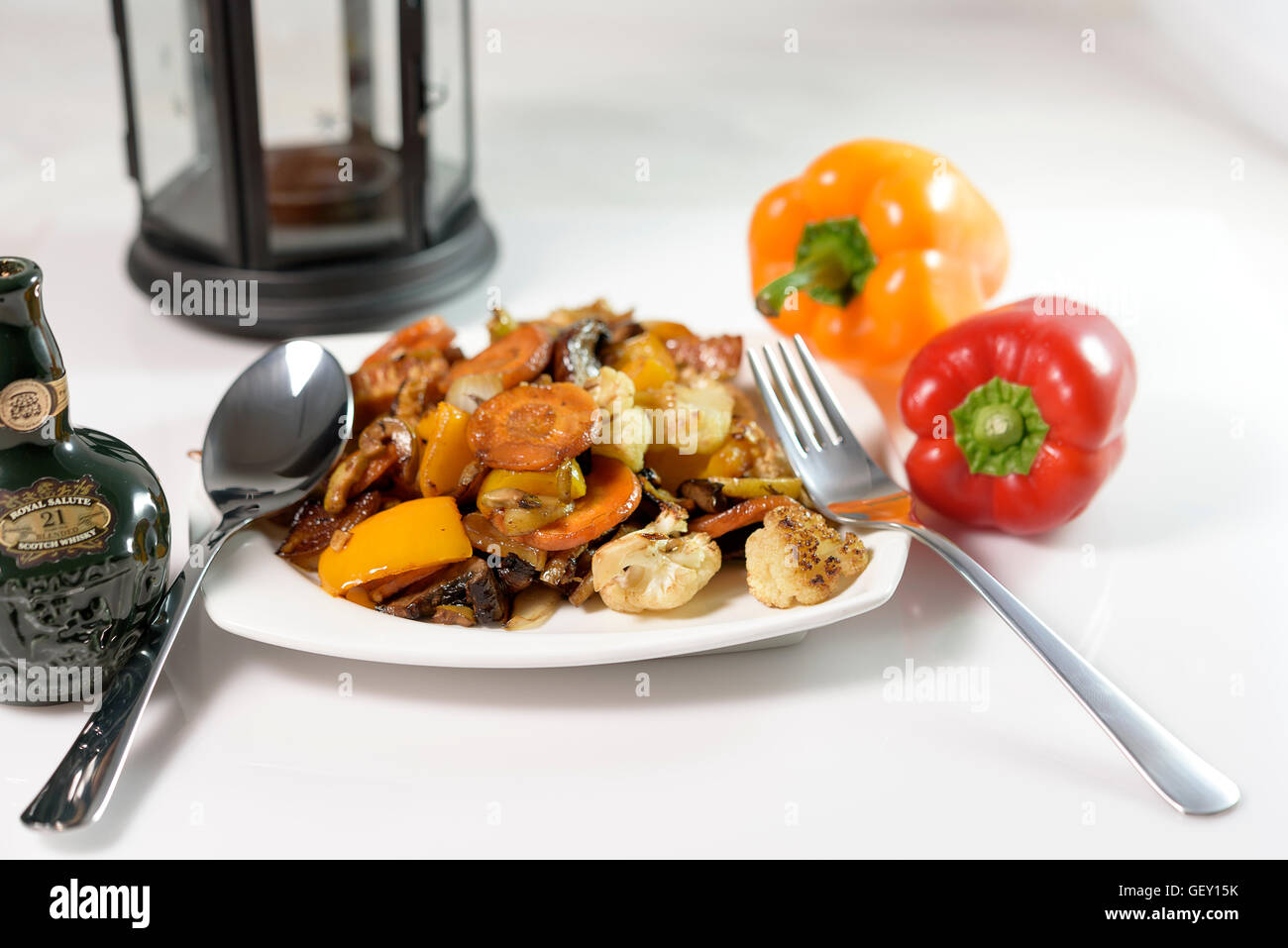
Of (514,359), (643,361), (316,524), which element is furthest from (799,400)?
(316,524)

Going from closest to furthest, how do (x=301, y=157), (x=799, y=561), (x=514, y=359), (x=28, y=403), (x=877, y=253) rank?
(x=28, y=403) < (x=799, y=561) < (x=514, y=359) < (x=877, y=253) < (x=301, y=157)

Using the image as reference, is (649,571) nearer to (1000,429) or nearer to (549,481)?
(549,481)

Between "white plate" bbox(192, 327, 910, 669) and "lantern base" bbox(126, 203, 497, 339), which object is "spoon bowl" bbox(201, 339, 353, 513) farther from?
"lantern base" bbox(126, 203, 497, 339)

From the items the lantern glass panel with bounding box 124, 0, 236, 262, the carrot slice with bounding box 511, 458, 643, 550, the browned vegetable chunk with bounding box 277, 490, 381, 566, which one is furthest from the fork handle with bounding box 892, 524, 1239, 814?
the lantern glass panel with bounding box 124, 0, 236, 262

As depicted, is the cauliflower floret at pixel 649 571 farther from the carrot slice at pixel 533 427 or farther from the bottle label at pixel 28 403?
the bottle label at pixel 28 403

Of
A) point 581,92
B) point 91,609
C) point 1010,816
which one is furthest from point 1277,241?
point 91,609

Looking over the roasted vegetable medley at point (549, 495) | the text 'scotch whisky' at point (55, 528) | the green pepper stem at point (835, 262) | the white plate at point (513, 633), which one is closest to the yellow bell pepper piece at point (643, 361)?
the roasted vegetable medley at point (549, 495)

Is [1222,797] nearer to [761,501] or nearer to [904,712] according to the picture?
[904,712]
